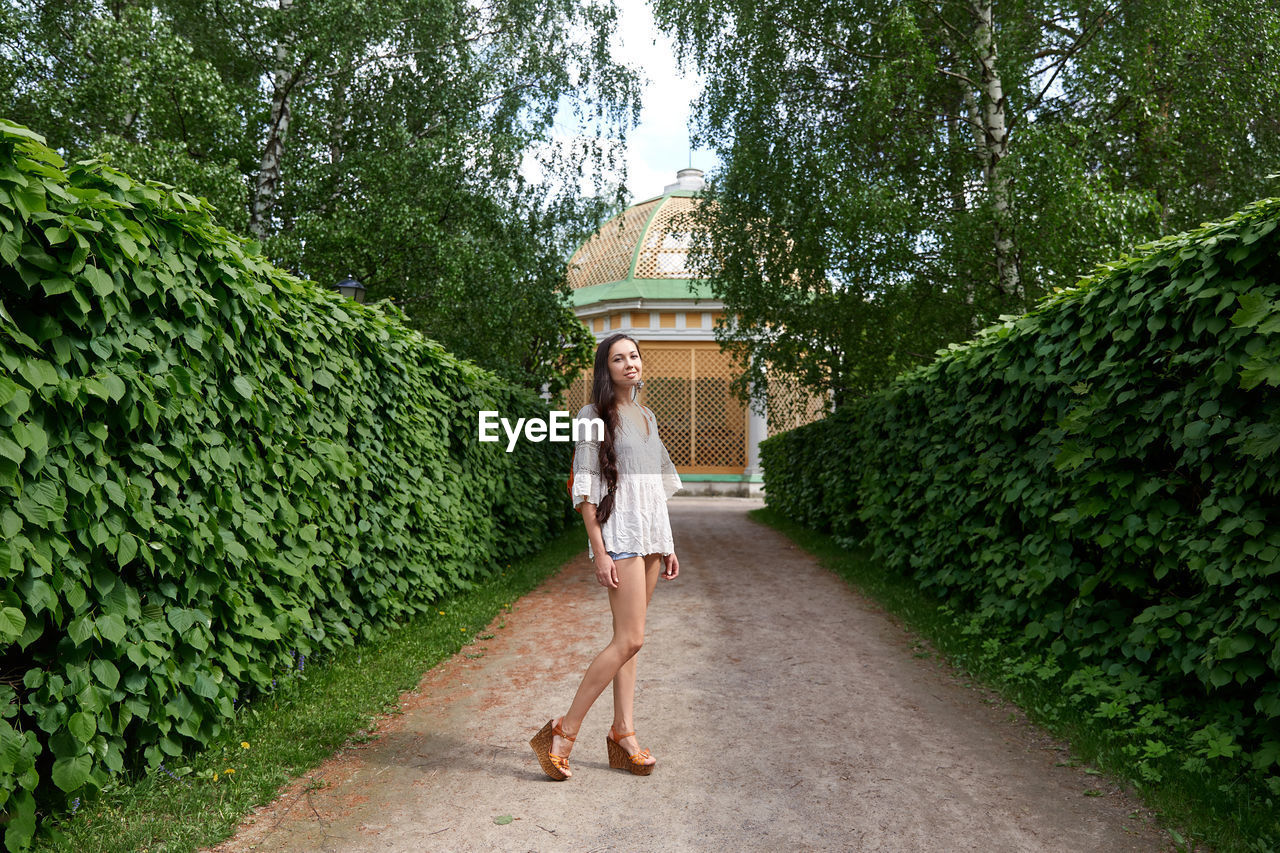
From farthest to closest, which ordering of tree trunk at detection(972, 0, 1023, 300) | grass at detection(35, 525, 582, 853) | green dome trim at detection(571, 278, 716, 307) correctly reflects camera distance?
green dome trim at detection(571, 278, 716, 307) → tree trunk at detection(972, 0, 1023, 300) → grass at detection(35, 525, 582, 853)

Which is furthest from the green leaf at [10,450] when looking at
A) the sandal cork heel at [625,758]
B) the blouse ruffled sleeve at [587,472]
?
the sandal cork heel at [625,758]

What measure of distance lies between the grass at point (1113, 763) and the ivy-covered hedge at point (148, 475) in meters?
3.96

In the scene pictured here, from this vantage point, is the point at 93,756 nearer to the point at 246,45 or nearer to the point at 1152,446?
the point at 1152,446

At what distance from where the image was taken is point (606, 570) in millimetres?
3451

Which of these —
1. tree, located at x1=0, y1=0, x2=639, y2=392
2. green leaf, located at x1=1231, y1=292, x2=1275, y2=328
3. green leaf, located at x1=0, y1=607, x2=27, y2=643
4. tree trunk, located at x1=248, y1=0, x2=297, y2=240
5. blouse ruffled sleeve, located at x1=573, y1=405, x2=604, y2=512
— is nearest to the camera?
green leaf, located at x1=0, y1=607, x2=27, y2=643

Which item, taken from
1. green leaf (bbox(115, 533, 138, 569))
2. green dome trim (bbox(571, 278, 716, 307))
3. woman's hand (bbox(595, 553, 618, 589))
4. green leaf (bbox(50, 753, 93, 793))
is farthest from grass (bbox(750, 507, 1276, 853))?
green dome trim (bbox(571, 278, 716, 307))

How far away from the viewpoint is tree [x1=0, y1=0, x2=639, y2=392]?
1277 centimetres

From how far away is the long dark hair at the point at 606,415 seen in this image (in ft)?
11.8

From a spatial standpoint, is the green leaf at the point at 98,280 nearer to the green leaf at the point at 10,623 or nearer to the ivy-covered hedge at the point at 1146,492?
the green leaf at the point at 10,623

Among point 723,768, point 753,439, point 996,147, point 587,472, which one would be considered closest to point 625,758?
point 723,768

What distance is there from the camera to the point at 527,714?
455 centimetres

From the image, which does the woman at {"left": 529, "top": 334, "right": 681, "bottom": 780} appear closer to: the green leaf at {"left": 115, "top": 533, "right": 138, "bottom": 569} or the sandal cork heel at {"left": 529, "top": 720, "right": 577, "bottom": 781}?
the sandal cork heel at {"left": 529, "top": 720, "right": 577, "bottom": 781}

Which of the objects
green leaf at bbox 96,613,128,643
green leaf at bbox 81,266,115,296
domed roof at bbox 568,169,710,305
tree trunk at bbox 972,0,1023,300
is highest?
domed roof at bbox 568,169,710,305

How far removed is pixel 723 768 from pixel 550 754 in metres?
0.83
